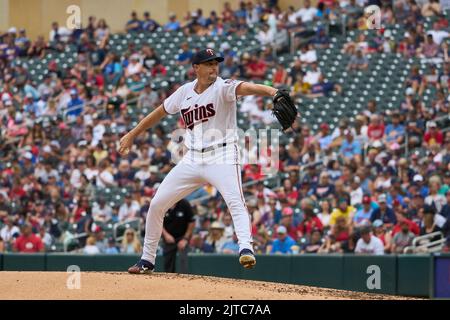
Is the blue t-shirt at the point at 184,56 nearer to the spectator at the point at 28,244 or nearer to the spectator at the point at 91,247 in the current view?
the spectator at the point at 28,244

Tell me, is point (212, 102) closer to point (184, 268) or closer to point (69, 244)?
point (184, 268)

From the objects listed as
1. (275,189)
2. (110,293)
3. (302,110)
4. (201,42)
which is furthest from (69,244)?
(110,293)

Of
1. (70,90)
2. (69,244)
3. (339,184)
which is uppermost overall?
(70,90)

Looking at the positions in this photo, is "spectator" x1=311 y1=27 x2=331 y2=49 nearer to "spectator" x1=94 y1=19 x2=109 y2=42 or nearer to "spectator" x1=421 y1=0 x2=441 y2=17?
"spectator" x1=421 y1=0 x2=441 y2=17

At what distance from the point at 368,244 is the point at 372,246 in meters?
0.06

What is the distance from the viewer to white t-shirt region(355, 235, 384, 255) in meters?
13.9

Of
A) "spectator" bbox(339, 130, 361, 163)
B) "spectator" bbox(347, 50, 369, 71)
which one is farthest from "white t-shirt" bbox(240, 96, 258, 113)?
"spectator" bbox(339, 130, 361, 163)

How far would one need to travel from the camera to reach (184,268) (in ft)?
41.7

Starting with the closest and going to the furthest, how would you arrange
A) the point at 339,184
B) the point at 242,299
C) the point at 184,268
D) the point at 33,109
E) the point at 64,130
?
the point at 242,299
the point at 184,268
the point at 339,184
the point at 64,130
the point at 33,109

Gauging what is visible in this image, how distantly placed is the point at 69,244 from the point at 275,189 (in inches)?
133

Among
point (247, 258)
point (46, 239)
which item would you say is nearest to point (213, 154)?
point (247, 258)

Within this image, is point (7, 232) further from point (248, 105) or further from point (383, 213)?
point (383, 213)

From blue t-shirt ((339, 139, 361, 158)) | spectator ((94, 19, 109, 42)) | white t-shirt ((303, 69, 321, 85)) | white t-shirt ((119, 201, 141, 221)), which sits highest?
spectator ((94, 19, 109, 42))

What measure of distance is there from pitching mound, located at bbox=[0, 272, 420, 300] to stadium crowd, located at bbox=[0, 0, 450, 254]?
20.0 feet
